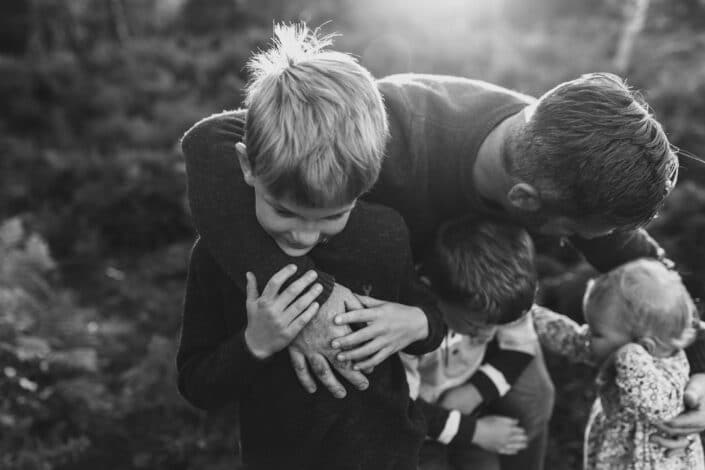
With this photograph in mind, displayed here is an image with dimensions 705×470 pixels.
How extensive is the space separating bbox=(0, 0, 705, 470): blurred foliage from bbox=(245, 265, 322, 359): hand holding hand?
177 cm

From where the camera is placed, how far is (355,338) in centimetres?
184

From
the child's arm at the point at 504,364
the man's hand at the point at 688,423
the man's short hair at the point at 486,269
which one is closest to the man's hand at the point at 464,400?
the child's arm at the point at 504,364

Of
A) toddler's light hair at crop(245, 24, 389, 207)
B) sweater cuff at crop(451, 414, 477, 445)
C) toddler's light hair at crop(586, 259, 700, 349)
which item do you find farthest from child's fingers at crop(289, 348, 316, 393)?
toddler's light hair at crop(586, 259, 700, 349)

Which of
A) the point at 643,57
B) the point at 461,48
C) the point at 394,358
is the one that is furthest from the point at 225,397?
the point at 643,57

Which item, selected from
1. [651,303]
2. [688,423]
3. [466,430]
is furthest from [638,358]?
[466,430]

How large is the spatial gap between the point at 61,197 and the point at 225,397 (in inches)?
184

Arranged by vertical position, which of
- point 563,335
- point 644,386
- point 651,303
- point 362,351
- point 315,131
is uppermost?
point 315,131

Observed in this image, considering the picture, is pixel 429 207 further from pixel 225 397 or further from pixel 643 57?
pixel 643 57

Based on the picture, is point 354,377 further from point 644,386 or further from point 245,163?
point 644,386

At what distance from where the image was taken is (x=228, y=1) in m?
→ 9.65

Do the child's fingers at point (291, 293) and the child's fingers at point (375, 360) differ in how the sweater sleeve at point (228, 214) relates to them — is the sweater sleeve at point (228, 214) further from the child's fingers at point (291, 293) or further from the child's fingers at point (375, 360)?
the child's fingers at point (375, 360)

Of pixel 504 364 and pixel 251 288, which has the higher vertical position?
pixel 251 288

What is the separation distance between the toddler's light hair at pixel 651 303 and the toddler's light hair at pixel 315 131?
134 cm

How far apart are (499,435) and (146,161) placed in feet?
14.2
